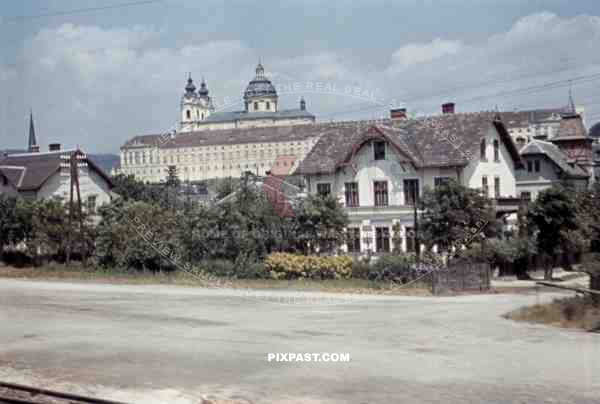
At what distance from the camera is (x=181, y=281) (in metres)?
34.8

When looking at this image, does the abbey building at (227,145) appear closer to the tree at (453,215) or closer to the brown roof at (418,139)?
Result: the brown roof at (418,139)

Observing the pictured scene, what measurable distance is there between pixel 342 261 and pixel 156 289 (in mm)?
7814

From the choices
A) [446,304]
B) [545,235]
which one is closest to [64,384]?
[446,304]

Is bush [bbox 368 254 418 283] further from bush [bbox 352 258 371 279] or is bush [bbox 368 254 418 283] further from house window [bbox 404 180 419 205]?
house window [bbox 404 180 419 205]

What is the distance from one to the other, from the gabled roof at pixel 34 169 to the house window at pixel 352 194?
17.1m

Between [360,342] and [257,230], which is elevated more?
[257,230]

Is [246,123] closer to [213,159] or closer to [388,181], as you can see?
[213,159]

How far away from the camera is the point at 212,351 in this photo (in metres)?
17.8

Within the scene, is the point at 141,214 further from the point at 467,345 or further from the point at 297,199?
the point at 467,345

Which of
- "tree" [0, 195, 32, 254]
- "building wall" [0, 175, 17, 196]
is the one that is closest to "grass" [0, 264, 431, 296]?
"tree" [0, 195, 32, 254]

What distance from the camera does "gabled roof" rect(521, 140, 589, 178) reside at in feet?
196

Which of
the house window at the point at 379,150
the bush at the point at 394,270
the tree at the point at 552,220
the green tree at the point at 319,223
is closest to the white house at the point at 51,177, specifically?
the house window at the point at 379,150

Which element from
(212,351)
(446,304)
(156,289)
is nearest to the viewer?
(212,351)

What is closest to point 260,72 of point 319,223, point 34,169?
point 319,223
